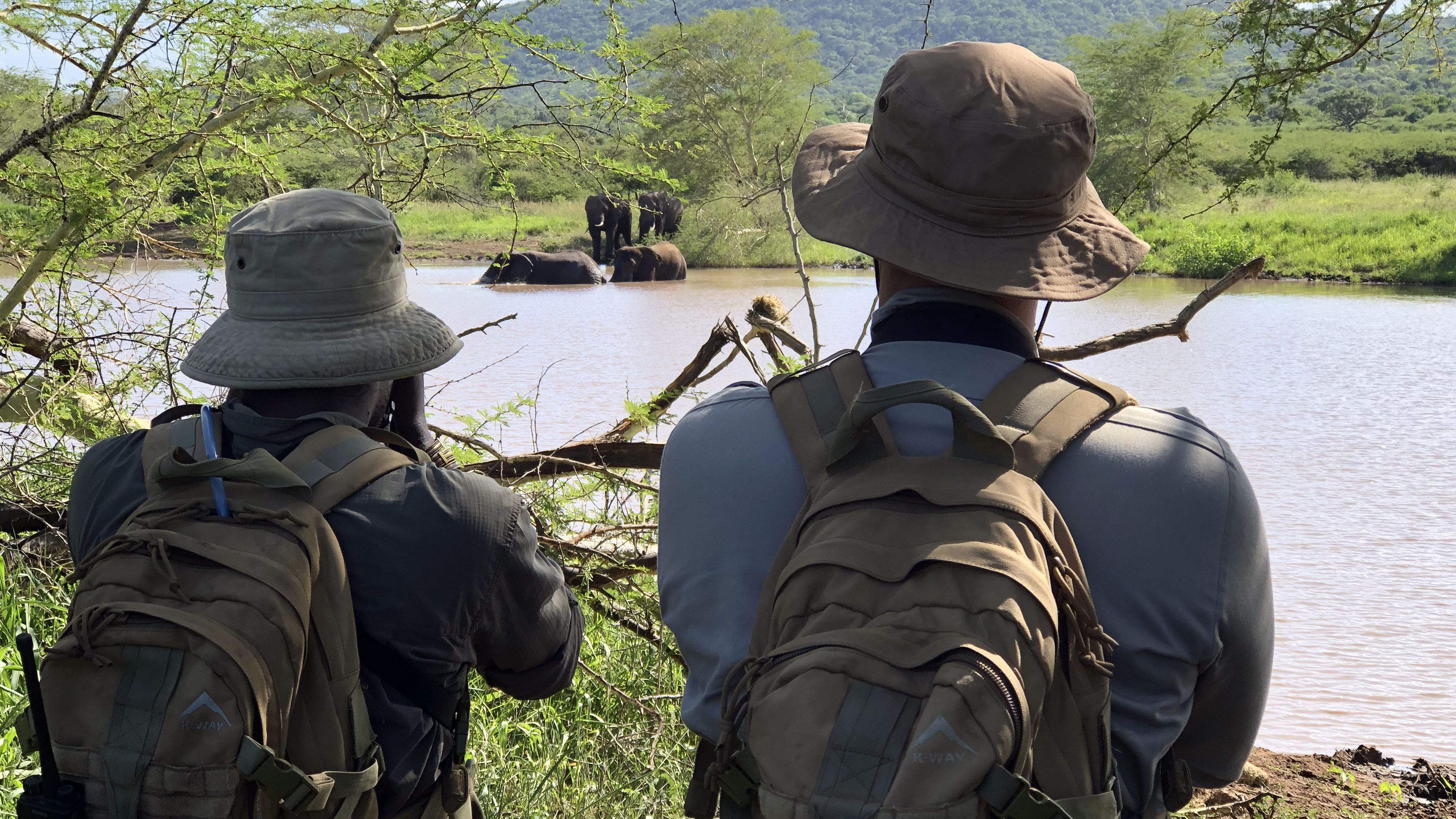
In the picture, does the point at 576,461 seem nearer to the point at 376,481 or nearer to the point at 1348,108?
the point at 376,481

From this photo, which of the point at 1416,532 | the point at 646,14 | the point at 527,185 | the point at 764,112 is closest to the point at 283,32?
the point at 1416,532

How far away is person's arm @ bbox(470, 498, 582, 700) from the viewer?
5.37 ft

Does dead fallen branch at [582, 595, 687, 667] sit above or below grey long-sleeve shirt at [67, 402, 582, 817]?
below

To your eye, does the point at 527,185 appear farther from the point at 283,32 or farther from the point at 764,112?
the point at 283,32

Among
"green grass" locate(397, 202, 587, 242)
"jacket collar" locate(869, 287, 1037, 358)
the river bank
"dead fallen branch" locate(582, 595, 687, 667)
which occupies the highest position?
"jacket collar" locate(869, 287, 1037, 358)

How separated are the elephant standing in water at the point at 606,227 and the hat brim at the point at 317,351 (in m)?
25.5

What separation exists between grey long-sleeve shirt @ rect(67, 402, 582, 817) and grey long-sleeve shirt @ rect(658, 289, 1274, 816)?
12.9 inches

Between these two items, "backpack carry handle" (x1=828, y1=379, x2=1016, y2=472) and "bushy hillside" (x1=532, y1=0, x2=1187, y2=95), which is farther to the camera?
"bushy hillside" (x1=532, y1=0, x2=1187, y2=95)

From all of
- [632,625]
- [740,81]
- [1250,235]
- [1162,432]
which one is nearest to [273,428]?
[1162,432]

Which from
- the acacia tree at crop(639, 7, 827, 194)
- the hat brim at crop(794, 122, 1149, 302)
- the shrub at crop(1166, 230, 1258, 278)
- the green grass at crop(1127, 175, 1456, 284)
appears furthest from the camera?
the shrub at crop(1166, 230, 1258, 278)

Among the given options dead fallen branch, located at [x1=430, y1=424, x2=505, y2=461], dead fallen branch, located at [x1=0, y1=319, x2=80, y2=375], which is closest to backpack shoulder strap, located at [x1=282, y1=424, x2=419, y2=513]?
dead fallen branch, located at [x1=430, y1=424, x2=505, y2=461]

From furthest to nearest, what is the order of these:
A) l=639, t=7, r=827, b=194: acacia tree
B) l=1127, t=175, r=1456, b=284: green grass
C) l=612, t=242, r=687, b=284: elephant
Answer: l=612, t=242, r=687, b=284: elephant, l=1127, t=175, r=1456, b=284: green grass, l=639, t=7, r=827, b=194: acacia tree

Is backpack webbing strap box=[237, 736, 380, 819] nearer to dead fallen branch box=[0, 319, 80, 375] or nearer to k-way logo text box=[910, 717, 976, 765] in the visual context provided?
k-way logo text box=[910, 717, 976, 765]

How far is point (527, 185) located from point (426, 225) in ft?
24.2
